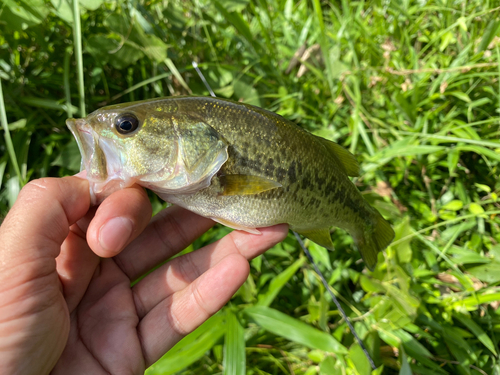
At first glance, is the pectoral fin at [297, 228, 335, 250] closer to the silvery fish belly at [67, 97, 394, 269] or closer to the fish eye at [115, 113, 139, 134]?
the silvery fish belly at [67, 97, 394, 269]

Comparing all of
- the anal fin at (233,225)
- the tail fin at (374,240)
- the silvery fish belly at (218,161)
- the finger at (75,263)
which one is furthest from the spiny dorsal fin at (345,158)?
the finger at (75,263)

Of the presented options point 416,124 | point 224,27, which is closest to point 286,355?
point 416,124

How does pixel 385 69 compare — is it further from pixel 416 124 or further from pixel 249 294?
pixel 249 294

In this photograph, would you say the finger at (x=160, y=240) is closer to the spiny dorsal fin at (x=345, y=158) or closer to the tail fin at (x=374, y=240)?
the spiny dorsal fin at (x=345, y=158)

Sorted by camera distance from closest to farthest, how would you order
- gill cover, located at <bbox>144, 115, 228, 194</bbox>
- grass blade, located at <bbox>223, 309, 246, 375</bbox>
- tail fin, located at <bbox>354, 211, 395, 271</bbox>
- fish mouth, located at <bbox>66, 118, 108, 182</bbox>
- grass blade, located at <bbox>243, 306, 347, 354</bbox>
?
fish mouth, located at <bbox>66, 118, 108, 182</bbox>
gill cover, located at <bbox>144, 115, 228, 194</bbox>
grass blade, located at <bbox>223, 309, 246, 375</bbox>
grass blade, located at <bbox>243, 306, 347, 354</bbox>
tail fin, located at <bbox>354, 211, 395, 271</bbox>

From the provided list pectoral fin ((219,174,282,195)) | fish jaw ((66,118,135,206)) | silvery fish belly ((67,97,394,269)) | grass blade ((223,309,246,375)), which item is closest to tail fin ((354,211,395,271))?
silvery fish belly ((67,97,394,269))

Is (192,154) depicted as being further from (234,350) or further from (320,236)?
(234,350)

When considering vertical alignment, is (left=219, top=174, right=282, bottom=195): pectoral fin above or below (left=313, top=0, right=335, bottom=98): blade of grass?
below
